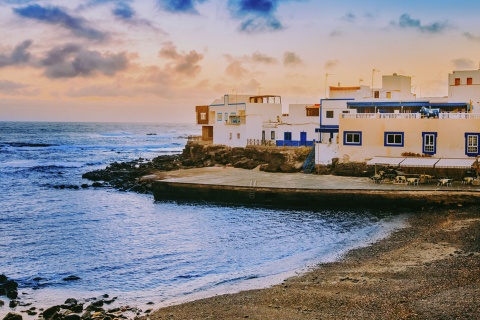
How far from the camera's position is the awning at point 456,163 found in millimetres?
34297

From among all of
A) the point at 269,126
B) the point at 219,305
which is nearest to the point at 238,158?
the point at 269,126

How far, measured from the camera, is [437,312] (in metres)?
14.2

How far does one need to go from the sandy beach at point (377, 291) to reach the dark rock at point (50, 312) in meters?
2.91

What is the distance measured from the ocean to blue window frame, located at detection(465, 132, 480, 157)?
1042cm

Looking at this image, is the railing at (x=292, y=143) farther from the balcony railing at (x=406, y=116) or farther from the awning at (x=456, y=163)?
the awning at (x=456, y=163)

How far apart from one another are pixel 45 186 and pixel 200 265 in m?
31.9

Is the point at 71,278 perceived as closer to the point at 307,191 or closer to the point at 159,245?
the point at 159,245

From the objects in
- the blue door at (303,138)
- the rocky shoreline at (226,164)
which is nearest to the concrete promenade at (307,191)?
the rocky shoreline at (226,164)

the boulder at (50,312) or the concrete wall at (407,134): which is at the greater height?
the concrete wall at (407,134)

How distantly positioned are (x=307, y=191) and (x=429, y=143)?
419 inches

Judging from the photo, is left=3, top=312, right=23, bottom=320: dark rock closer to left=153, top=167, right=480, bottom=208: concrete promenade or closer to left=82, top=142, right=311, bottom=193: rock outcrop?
left=153, top=167, right=480, bottom=208: concrete promenade

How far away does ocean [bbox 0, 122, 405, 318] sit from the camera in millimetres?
19281

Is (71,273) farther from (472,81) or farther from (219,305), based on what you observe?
(472,81)

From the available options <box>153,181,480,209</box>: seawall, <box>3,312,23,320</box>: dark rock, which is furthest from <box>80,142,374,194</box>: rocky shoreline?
<box>3,312,23,320</box>: dark rock
